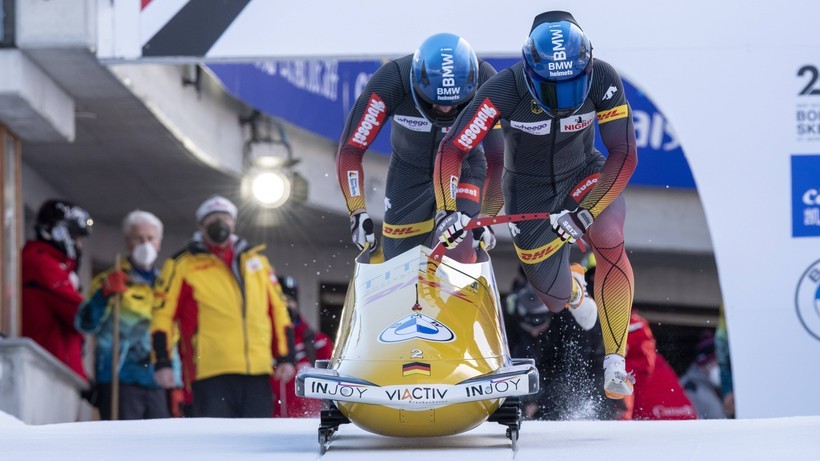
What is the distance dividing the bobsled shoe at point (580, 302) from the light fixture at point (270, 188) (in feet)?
9.76

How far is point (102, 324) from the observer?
7984 millimetres

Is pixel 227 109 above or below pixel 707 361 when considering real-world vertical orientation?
above

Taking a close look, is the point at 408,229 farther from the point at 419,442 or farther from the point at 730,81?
the point at 730,81

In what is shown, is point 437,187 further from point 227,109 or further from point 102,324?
point 227,109

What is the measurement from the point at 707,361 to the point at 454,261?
502 centimetres

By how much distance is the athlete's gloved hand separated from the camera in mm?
5508

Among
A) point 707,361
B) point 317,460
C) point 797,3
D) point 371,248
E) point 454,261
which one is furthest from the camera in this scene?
point 707,361

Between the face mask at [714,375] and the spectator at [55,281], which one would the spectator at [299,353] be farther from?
the face mask at [714,375]

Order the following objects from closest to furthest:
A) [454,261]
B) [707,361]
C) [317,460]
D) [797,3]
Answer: [317,460], [454,261], [797,3], [707,361]

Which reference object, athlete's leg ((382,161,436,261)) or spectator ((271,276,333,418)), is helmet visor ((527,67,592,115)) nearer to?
athlete's leg ((382,161,436,261))

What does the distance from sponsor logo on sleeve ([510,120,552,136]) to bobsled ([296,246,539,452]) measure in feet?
2.73

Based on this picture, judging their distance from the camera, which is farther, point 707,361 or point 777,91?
point 707,361

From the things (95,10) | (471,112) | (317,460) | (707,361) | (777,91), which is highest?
(95,10)

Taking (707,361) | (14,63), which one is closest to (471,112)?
(14,63)
